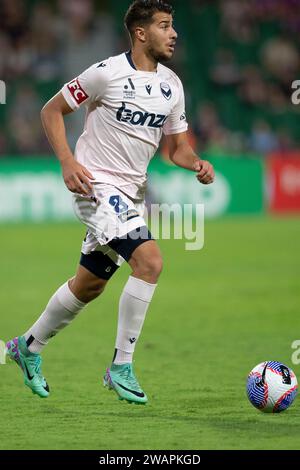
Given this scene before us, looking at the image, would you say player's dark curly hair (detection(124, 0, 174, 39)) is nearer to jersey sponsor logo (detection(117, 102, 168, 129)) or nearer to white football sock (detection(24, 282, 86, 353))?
jersey sponsor logo (detection(117, 102, 168, 129))

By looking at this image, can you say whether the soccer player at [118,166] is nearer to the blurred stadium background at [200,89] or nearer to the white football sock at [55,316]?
the white football sock at [55,316]

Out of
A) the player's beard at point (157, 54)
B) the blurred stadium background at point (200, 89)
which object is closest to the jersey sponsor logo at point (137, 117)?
the player's beard at point (157, 54)

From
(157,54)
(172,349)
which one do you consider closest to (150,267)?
(157,54)

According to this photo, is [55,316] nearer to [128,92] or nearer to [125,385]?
[125,385]

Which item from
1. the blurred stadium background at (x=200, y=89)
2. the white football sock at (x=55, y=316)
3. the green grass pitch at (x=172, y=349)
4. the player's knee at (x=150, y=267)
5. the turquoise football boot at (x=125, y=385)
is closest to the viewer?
the green grass pitch at (x=172, y=349)

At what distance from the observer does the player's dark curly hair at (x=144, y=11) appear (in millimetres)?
6250

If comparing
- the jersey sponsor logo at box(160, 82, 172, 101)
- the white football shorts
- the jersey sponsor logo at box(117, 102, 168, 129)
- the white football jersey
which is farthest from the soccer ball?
the jersey sponsor logo at box(160, 82, 172, 101)

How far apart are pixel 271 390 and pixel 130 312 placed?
0.91m

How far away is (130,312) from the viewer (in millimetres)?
6004

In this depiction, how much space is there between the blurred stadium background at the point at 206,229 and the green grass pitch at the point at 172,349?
21mm

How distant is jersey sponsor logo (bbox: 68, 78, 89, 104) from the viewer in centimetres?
613

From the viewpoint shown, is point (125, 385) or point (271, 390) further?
point (125, 385)

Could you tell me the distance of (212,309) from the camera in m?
10.3

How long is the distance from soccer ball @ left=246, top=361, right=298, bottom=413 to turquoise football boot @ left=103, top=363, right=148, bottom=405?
0.63m
